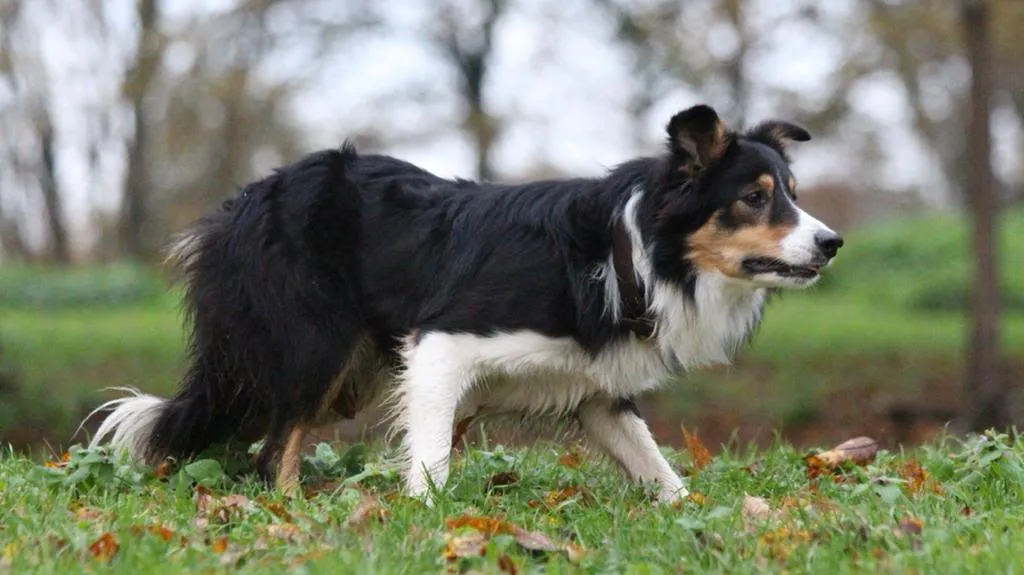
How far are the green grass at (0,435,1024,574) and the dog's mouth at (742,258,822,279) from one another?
92cm

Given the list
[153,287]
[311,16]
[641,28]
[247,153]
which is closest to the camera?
[641,28]

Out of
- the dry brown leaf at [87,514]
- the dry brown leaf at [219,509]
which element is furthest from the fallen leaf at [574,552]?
the dry brown leaf at [87,514]

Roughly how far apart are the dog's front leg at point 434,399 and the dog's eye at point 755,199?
1384 millimetres

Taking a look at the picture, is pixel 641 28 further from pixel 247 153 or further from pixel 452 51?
pixel 247 153

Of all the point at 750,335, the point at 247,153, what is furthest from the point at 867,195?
the point at 750,335

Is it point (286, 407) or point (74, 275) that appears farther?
point (74, 275)

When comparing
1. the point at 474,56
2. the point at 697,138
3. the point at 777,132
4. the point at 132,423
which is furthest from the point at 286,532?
the point at 474,56

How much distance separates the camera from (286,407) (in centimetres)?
591

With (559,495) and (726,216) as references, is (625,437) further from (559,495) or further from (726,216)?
(726,216)

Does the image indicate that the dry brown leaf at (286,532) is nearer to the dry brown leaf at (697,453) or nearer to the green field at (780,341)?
the dry brown leaf at (697,453)

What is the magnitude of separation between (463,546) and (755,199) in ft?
7.08

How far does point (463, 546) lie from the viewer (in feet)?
13.6

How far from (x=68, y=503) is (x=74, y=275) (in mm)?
20263

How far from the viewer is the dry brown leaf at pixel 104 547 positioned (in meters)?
4.03
